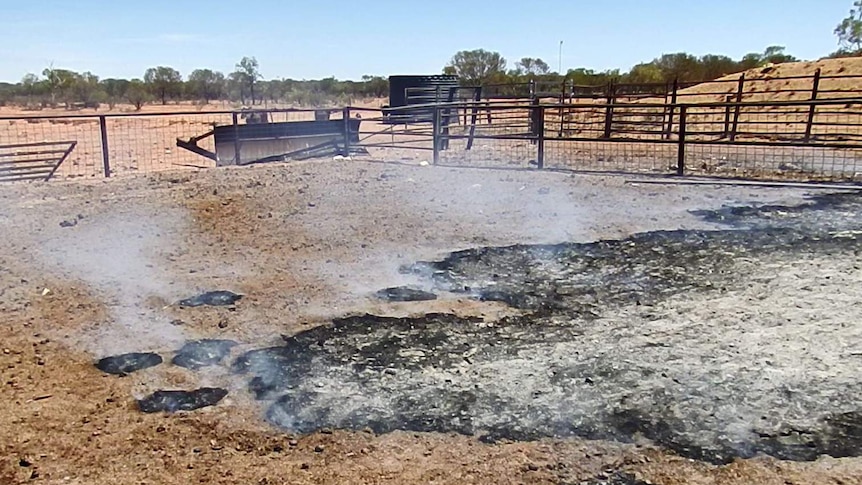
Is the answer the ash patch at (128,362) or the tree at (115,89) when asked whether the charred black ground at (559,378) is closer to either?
the ash patch at (128,362)

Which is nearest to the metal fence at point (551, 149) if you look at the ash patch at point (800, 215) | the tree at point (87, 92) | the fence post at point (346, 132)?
the fence post at point (346, 132)

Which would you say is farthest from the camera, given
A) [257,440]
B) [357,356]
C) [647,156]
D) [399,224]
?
[647,156]

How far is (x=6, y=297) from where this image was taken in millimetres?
5488

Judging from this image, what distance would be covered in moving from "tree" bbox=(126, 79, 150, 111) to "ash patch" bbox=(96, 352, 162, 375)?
4999 cm

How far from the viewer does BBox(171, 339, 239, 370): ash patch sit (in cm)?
428

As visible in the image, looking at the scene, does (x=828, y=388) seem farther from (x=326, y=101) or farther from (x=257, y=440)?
(x=326, y=101)

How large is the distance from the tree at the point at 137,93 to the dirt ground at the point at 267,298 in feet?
146

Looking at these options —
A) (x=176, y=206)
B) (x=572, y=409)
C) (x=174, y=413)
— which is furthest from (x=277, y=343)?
(x=176, y=206)

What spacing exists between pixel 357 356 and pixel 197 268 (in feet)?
8.26

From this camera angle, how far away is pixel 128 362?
430 centimetres

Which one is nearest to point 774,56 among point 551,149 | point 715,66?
point 715,66

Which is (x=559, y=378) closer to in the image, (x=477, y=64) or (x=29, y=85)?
(x=477, y=64)

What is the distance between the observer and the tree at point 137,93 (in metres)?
52.0

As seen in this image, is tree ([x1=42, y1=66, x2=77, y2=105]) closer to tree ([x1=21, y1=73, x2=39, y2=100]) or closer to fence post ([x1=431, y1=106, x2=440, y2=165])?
tree ([x1=21, y1=73, x2=39, y2=100])
